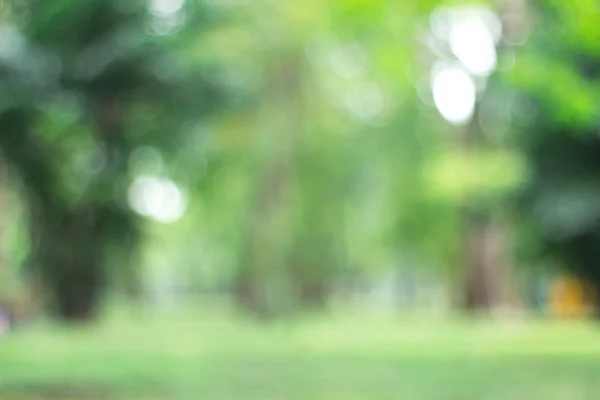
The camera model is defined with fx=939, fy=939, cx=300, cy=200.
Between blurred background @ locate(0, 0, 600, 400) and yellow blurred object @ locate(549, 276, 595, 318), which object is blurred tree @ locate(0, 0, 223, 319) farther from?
yellow blurred object @ locate(549, 276, 595, 318)

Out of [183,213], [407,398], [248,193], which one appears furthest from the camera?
[183,213]

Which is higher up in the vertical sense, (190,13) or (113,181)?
(190,13)

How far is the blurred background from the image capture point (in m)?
6.75

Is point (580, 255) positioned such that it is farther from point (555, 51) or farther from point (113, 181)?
point (113, 181)

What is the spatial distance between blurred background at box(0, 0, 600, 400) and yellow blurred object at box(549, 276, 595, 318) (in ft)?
0.20

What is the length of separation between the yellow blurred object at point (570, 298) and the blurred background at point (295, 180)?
0.06 metres

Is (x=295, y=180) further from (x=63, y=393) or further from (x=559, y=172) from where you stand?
(x=63, y=393)

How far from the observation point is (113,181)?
13039mm

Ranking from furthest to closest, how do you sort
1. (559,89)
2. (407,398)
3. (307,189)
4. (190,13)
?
(307,189)
(190,13)
(559,89)
(407,398)

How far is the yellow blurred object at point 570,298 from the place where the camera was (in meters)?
14.3

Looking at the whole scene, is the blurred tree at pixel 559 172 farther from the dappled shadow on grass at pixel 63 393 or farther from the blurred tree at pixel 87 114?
the dappled shadow on grass at pixel 63 393

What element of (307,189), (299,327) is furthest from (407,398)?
(307,189)

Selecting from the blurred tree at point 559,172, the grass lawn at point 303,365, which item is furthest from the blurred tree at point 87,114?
the blurred tree at point 559,172

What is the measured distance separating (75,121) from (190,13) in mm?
2276
